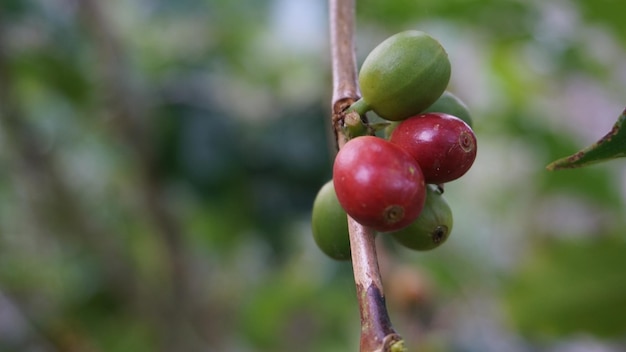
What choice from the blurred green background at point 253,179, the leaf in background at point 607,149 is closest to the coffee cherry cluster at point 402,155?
the leaf in background at point 607,149

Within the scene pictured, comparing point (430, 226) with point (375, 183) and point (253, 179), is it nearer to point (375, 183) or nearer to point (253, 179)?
point (375, 183)

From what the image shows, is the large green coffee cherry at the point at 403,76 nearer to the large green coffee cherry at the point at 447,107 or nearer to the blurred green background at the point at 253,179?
the large green coffee cherry at the point at 447,107

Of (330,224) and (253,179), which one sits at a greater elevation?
(330,224)

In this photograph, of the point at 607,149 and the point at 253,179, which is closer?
the point at 607,149

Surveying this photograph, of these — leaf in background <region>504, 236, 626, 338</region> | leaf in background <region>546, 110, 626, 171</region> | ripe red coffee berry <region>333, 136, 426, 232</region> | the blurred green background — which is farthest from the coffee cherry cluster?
leaf in background <region>504, 236, 626, 338</region>

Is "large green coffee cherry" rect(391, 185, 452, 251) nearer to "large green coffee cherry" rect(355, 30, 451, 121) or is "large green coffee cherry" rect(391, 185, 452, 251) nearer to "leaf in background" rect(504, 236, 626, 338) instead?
"large green coffee cherry" rect(355, 30, 451, 121)

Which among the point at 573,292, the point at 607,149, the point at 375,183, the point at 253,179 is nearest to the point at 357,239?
the point at 375,183
